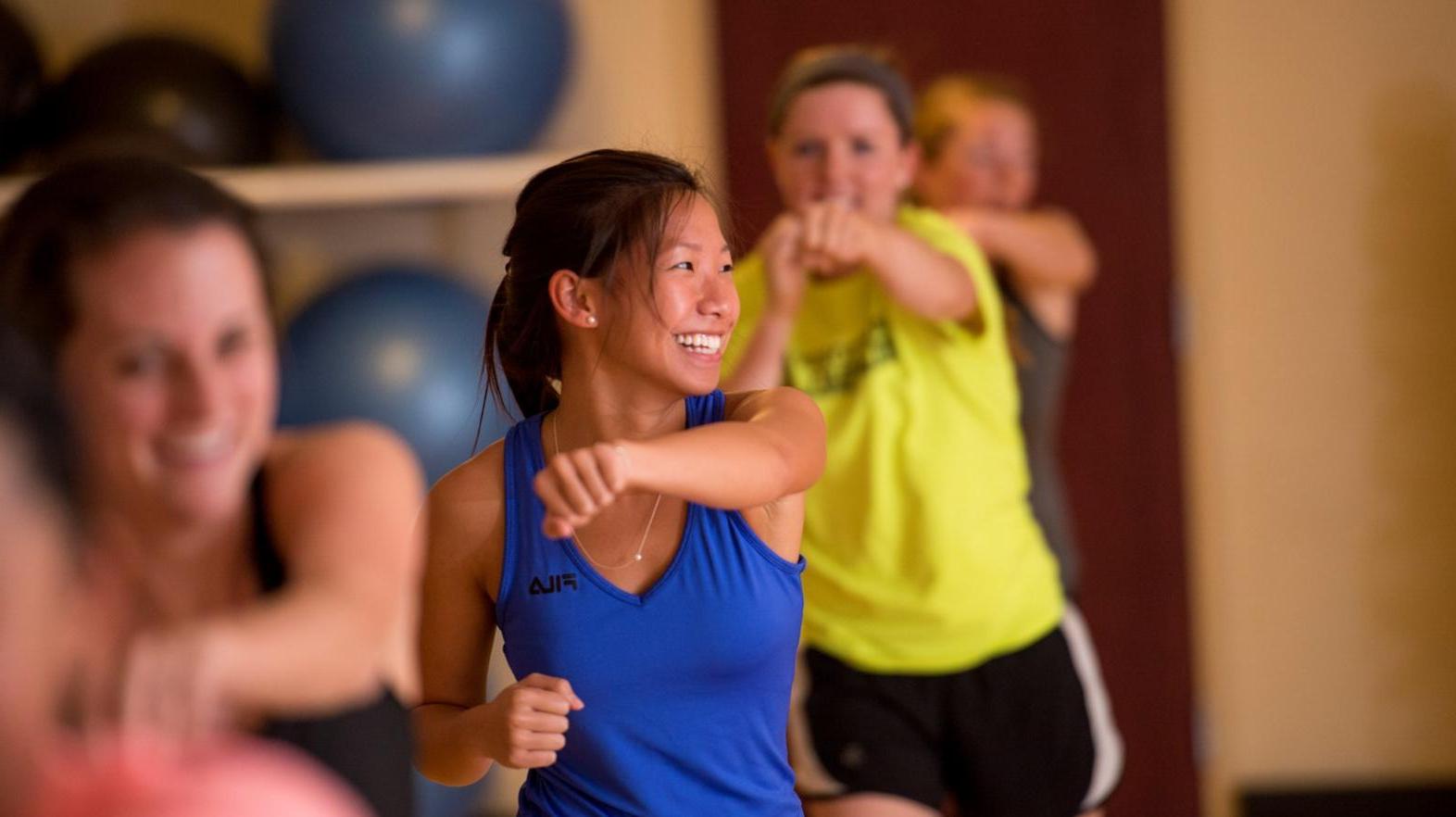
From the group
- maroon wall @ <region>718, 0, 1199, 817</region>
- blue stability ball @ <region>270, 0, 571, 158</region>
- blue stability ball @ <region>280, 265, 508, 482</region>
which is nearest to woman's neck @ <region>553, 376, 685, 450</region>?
blue stability ball @ <region>280, 265, 508, 482</region>

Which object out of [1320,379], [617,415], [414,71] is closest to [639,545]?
[617,415]

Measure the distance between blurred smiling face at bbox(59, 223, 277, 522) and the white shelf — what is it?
2.27m

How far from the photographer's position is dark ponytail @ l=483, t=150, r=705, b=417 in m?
1.46

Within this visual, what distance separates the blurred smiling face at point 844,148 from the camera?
212 centimetres

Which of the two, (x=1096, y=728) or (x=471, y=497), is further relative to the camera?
(x=1096, y=728)

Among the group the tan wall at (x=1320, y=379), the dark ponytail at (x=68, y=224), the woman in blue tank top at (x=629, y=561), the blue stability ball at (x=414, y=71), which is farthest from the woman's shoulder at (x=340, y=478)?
the tan wall at (x=1320, y=379)

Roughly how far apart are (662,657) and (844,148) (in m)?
0.91

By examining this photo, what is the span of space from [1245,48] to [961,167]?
44.7 inches

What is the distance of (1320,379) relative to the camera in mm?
3564

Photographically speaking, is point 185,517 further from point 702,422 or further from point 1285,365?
point 1285,365

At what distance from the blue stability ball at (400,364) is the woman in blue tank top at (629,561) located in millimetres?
1475

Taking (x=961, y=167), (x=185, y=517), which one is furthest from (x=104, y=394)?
(x=961, y=167)

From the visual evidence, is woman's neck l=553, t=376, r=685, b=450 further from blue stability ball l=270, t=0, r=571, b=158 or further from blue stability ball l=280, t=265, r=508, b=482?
blue stability ball l=270, t=0, r=571, b=158

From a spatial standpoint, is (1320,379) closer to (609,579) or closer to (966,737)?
(966,737)
